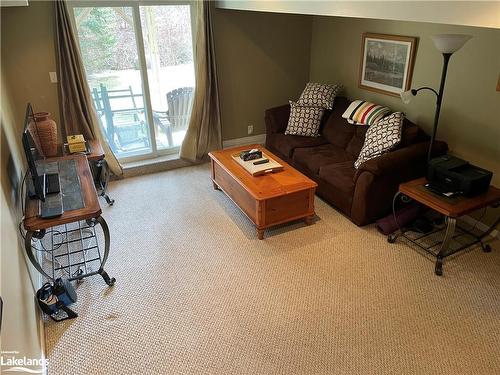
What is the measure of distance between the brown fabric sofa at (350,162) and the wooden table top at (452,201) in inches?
13.0

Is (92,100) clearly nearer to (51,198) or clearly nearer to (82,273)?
(51,198)

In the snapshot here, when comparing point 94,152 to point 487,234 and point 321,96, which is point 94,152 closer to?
point 321,96

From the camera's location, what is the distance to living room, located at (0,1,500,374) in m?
2.18

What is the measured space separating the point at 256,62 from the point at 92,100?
6.80 feet

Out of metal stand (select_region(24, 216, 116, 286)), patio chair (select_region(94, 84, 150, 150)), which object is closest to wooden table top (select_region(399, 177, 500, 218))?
metal stand (select_region(24, 216, 116, 286))

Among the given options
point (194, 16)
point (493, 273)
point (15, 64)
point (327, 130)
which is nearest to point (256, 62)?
point (194, 16)

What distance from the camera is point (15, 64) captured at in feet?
11.9

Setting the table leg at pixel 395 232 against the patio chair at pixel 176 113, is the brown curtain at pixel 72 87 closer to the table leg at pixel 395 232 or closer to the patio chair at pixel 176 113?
the patio chair at pixel 176 113

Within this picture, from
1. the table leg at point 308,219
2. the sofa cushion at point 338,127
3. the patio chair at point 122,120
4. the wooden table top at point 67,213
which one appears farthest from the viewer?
the patio chair at point 122,120

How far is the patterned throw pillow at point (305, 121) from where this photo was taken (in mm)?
4379

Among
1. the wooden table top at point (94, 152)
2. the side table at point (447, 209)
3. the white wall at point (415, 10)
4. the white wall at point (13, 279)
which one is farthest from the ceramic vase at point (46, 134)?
the side table at point (447, 209)

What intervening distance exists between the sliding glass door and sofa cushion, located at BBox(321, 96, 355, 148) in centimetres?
173

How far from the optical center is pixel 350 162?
12.5 feet

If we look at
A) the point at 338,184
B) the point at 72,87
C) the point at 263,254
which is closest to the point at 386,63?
the point at 338,184
